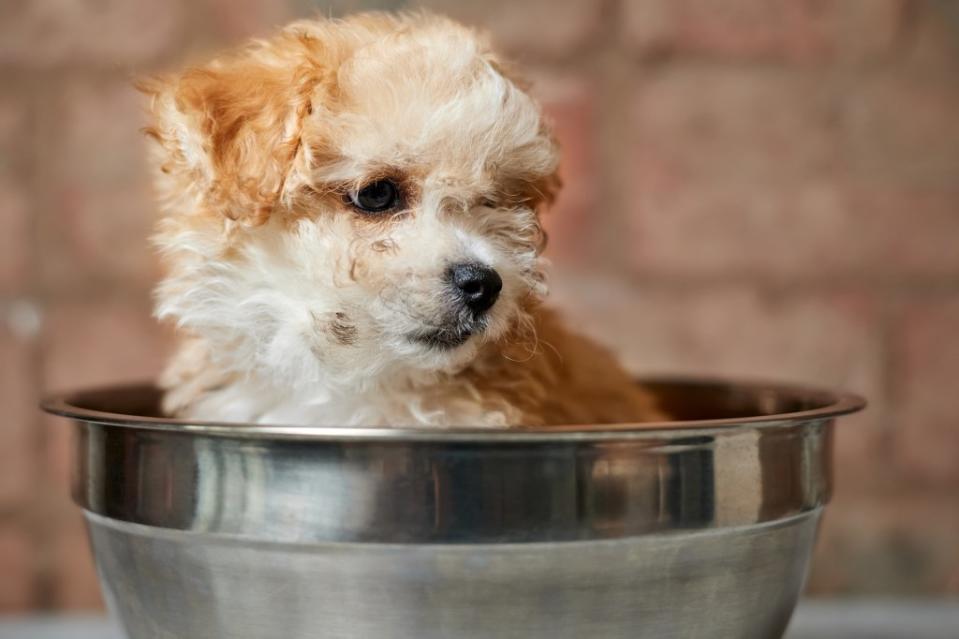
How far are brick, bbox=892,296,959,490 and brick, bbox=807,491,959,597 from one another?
0.06 m

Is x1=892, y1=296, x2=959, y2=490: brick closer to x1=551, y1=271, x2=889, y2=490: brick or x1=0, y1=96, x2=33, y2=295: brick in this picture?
x1=551, y1=271, x2=889, y2=490: brick

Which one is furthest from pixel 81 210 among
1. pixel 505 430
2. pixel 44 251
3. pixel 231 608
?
pixel 505 430

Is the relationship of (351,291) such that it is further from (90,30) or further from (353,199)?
(90,30)

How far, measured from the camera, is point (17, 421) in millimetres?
1895

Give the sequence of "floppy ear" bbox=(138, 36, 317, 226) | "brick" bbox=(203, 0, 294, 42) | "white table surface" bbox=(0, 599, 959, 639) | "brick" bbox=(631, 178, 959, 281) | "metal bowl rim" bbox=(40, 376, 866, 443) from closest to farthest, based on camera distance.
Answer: "metal bowl rim" bbox=(40, 376, 866, 443), "floppy ear" bbox=(138, 36, 317, 226), "white table surface" bbox=(0, 599, 959, 639), "brick" bbox=(203, 0, 294, 42), "brick" bbox=(631, 178, 959, 281)

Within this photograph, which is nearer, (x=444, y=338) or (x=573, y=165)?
(x=444, y=338)

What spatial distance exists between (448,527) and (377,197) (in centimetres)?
40

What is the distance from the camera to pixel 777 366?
6.47 feet

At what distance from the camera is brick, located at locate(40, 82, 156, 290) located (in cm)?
189

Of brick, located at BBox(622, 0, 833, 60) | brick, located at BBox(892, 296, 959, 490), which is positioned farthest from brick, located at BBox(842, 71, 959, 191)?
brick, located at BBox(892, 296, 959, 490)

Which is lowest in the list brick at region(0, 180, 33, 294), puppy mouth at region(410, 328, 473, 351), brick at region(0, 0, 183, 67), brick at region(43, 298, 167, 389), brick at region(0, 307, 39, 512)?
brick at region(0, 307, 39, 512)

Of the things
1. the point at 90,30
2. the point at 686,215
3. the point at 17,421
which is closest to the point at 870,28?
the point at 686,215

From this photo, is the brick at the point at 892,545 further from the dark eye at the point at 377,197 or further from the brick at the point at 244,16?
the brick at the point at 244,16

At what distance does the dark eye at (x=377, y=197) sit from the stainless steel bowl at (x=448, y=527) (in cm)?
32
